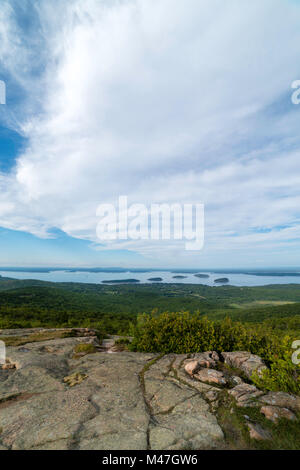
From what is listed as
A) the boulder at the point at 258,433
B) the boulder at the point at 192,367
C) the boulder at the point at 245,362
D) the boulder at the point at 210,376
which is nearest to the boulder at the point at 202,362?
the boulder at the point at 192,367

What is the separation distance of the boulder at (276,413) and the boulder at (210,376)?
1.09 m

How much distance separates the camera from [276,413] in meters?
3.18

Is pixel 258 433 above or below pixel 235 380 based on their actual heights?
above

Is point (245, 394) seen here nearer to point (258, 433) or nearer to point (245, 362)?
point (258, 433)

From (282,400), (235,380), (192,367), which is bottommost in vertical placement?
(235,380)

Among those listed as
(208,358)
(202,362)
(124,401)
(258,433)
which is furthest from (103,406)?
(208,358)

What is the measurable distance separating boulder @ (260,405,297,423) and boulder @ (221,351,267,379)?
1.41 metres

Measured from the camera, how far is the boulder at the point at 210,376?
4.32m

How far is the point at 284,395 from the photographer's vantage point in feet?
12.1

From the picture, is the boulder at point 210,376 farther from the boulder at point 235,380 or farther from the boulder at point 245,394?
the boulder at point 245,394

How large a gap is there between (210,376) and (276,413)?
4.76ft
